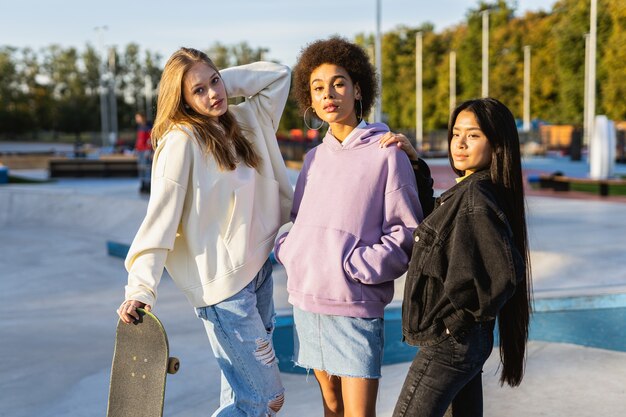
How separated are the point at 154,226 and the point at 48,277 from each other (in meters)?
6.94

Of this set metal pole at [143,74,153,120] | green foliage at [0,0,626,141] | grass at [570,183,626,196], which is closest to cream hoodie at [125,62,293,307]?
grass at [570,183,626,196]

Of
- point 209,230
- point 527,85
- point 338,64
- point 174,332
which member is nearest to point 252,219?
point 209,230

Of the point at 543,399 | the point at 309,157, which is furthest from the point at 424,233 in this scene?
the point at 543,399

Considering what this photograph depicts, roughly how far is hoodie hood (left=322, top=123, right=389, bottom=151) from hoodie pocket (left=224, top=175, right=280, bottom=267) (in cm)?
34

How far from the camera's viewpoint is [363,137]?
267cm

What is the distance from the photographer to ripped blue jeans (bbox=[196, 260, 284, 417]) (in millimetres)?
2691

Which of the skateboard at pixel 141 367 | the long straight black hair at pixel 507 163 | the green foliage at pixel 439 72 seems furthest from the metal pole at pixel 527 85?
the skateboard at pixel 141 367

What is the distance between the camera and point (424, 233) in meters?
2.40

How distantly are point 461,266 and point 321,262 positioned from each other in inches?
22.5

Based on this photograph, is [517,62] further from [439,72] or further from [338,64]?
[338,64]

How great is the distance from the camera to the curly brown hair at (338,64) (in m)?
2.71

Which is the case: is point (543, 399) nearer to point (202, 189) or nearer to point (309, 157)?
point (309, 157)

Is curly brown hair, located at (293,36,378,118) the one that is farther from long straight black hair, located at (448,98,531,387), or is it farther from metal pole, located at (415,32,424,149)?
metal pole, located at (415,32,424,149)

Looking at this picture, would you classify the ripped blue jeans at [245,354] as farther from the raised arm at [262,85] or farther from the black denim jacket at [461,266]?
the raised arm at [262,85]
